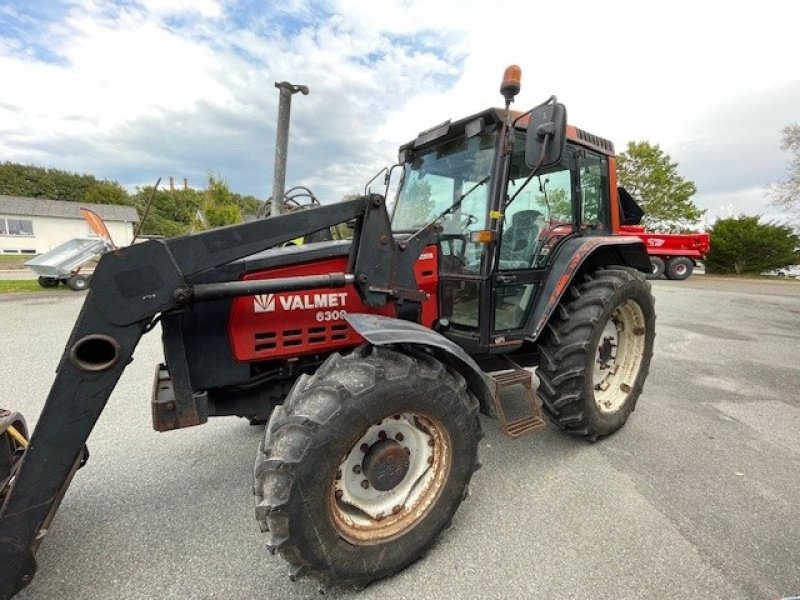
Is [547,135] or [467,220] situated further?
[467,220]

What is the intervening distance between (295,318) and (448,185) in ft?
4.78

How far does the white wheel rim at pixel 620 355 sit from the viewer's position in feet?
10.0

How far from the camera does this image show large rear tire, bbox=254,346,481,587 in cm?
147

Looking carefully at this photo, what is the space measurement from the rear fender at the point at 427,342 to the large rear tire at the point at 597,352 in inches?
32.2

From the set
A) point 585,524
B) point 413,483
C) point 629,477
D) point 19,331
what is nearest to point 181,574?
point 413,483

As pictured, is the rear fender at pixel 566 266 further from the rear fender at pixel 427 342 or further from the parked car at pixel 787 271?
the parked car at pixel 787 271

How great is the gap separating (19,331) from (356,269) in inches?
278

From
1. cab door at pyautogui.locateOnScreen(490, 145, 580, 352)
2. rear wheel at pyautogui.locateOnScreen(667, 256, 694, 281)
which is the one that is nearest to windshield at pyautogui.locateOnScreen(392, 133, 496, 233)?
cab door at pyautogui.locateOnScreen(490, 145, 580, 352)

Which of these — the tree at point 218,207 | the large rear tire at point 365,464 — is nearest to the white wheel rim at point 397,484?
the large rear tire at point 365,464

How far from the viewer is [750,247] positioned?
19172 mm

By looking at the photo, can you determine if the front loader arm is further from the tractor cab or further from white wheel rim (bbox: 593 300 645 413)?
white wheel rim (bbox: 593 300 645 413)

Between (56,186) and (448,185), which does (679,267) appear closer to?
(448,185)

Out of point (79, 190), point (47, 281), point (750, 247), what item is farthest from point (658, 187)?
point (79, 190)

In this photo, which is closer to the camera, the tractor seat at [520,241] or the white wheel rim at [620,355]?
the tractor seat at [520,241]
